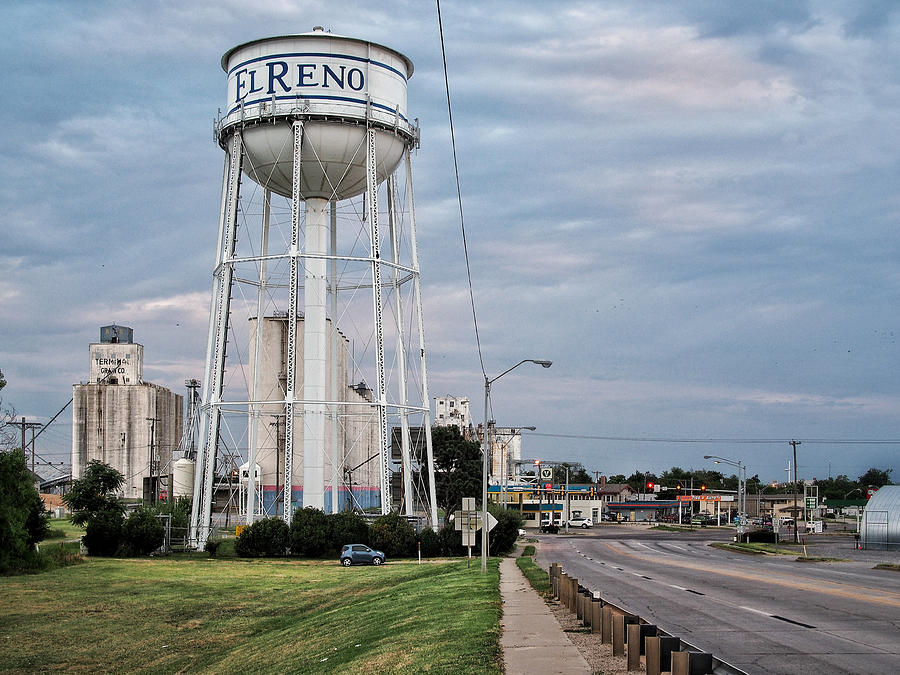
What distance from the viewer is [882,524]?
65.6m

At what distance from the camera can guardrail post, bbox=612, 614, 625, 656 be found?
15.1 meters

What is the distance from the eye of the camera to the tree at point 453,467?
9412 cm

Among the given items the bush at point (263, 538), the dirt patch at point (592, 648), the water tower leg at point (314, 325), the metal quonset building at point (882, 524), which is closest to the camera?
the dirt patch at point (592, 648)

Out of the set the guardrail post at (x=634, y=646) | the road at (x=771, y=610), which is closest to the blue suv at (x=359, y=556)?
the road at (x=771, y=610)

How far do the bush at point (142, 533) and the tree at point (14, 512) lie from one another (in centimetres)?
692

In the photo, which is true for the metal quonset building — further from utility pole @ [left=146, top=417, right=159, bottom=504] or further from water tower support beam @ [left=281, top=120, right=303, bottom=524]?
utility pole @ [left=146, top=417, right=159, bottom=504]

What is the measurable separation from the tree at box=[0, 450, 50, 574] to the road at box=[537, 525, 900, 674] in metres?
24.2

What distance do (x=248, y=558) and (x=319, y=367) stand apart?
10257 millimetres

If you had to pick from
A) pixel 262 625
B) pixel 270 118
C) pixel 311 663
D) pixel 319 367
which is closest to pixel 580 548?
pixel 319 367

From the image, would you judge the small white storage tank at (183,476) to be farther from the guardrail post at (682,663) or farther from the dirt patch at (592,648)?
the guardrail post at (682,663)

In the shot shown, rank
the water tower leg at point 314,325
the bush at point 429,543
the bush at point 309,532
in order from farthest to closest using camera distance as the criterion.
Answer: the bush at point 429,543, the water tower leg at point 314,325, the bush at point 309,532

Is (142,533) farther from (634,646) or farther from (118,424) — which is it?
(118,424)

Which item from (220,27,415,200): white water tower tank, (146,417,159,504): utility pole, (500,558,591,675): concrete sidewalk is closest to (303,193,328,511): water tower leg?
(220,27,415,200): white water tower tank

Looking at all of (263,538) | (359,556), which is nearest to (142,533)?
(263,538)
